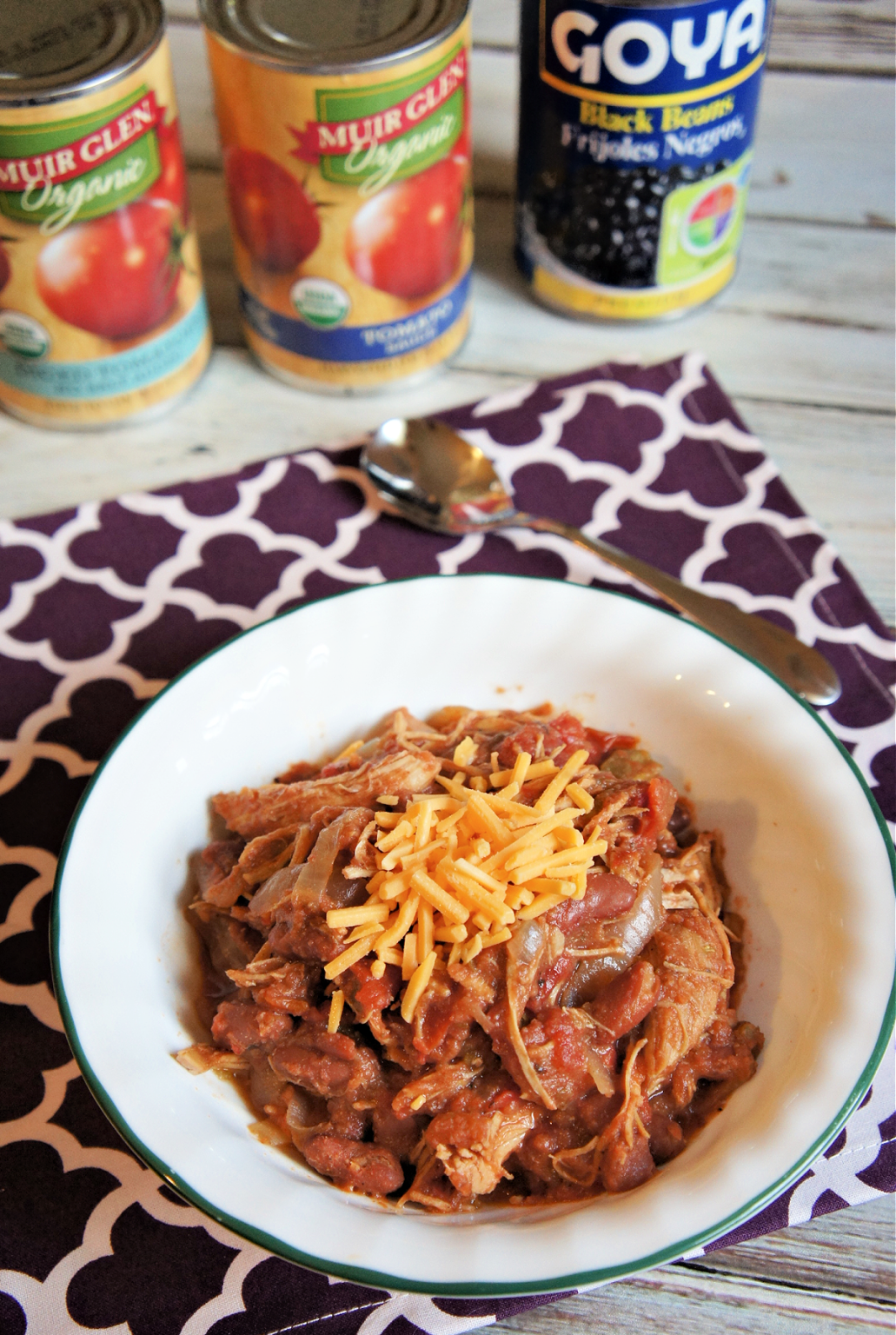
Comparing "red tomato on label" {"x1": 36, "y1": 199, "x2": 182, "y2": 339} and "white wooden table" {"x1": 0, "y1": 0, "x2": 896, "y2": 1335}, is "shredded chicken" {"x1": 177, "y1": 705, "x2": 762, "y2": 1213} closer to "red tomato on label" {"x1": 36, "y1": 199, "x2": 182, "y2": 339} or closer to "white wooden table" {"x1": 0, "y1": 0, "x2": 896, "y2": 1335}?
"white wooden table" {"x1": 0, "y1": 0, "x2": 896, "y2": 1335}

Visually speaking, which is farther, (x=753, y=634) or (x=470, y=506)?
(x=470, y=506)

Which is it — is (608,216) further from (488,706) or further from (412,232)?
(488,706)

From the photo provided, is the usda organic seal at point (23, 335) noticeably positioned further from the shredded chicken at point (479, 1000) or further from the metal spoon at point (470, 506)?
the shredded chicken at point (479, 1000)

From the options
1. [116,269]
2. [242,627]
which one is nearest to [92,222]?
[116,269]

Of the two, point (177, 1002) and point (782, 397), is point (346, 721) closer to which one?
point (177, 1002)

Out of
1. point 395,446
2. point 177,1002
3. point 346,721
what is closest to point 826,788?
point 346,721

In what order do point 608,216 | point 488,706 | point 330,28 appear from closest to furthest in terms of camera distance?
point 488,706 < point 330,28 < point 608,216
